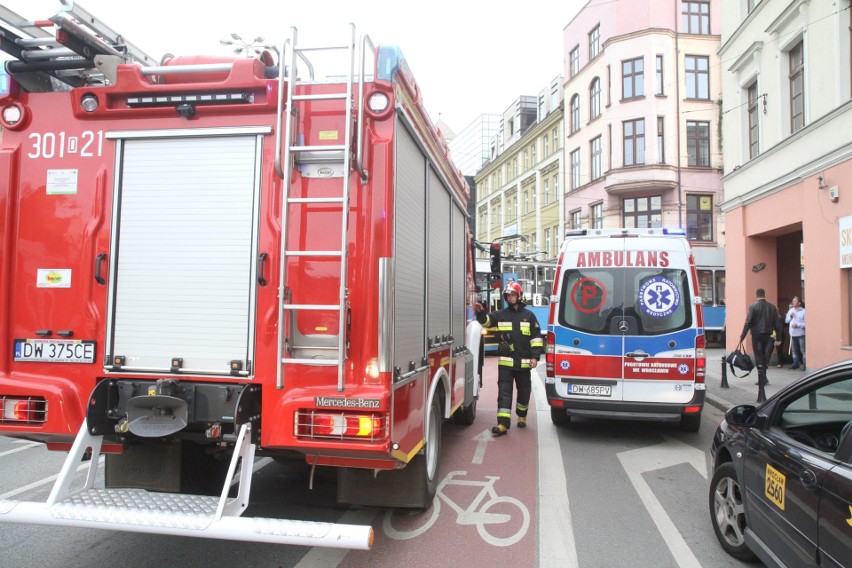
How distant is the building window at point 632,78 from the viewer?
3081 centimetres

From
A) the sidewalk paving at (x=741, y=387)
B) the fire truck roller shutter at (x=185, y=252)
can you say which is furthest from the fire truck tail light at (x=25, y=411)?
the sidewalk paving at (x=741, y=387)

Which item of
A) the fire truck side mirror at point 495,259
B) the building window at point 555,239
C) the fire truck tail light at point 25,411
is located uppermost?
the building window at point 555,239

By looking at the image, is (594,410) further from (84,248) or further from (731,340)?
(731,340)

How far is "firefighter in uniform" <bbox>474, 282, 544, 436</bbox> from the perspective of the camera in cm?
724

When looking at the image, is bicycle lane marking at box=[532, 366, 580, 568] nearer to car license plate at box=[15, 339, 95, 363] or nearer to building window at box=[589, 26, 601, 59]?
car license plate at box=[15, 339, 95, 363]

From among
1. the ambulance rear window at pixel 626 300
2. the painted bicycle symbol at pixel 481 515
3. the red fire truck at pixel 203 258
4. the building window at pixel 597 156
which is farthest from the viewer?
the building window at pixel 597 156

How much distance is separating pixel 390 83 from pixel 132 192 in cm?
178

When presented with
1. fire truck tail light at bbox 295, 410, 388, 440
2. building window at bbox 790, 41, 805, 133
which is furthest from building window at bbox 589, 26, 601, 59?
fire truck tail light at bbox 295, 410, 388, 440

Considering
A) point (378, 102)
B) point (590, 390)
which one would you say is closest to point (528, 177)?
point (590, 390)

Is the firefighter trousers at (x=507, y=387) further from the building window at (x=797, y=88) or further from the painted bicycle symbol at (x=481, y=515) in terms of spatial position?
the building window at (x=797, y=88)

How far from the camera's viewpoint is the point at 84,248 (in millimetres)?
3564

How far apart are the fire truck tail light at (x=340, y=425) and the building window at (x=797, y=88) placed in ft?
42.6

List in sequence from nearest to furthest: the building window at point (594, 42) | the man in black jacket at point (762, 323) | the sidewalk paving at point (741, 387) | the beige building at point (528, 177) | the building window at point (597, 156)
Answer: the sidewalk paving at point (741, 387), the man in black jacket at point (762, 323), the building window at point (597, 156), the building window at point (594, 42), the beige building at point (528, 177)

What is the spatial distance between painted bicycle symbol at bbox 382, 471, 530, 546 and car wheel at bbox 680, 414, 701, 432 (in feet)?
10.1
